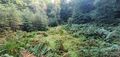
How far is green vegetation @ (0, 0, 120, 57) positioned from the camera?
16.8 feet

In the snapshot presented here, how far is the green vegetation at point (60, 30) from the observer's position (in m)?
5.11

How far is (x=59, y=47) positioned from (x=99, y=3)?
514cm

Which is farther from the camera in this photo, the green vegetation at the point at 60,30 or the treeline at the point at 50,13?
the treeline at the point at 50,13

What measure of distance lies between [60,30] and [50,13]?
8.66 meters

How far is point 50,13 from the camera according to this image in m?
16.2

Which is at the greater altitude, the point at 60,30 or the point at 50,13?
the point at 60,30

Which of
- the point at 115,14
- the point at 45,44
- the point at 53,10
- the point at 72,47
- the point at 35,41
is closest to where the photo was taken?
the point at 72,47

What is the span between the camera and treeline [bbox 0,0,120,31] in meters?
9.02

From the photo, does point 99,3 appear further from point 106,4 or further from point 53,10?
point 53,10

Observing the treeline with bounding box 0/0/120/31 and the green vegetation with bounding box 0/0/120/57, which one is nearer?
the green vegetation with bounding box 0/0/120/57

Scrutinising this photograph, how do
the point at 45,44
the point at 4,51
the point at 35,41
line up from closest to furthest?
1. the point at 4,51
2. the point at 45,44
3. the point at 35,41

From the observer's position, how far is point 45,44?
5996 millimetres

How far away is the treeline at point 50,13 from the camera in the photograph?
902 centimetres

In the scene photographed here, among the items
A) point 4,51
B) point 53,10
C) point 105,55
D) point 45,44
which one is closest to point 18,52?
point 4,51
